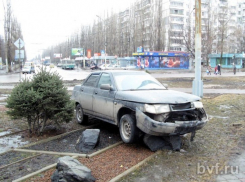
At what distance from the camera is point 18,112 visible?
5.99 metres

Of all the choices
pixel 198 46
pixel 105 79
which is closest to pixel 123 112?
pixel 105 79

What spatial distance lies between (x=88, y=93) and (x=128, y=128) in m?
2.18

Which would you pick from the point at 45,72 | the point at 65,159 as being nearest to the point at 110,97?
the point at 45,72

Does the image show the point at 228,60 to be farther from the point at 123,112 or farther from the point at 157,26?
the point at 123,112

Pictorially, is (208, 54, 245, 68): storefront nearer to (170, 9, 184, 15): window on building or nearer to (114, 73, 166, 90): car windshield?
(170, 9, 184, 15): window on building

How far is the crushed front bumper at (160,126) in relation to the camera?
4.79m

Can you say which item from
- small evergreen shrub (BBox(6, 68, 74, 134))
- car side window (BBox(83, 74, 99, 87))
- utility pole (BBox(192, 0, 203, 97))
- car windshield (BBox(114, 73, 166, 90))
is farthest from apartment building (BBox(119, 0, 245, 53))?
small evergreen shrub (BBox(6, 68, 74, 134))

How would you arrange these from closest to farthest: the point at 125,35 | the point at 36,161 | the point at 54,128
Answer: the point at 36,161 → the point at 54,128 → the point at 125,35

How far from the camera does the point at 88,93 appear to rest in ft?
23.5

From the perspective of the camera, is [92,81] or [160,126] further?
[92,81]

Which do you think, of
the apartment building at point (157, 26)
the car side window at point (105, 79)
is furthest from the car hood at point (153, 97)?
the apartment building at point (157, 26)

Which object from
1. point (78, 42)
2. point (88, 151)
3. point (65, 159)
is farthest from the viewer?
point (78, 42)

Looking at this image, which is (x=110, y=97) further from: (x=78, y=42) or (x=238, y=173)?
(x=78, y=42)

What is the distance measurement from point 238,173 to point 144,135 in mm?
1915
